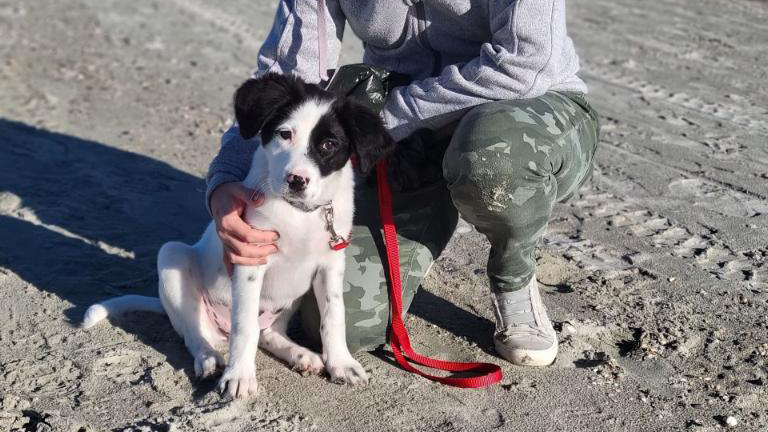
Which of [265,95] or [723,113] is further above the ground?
[265,95]

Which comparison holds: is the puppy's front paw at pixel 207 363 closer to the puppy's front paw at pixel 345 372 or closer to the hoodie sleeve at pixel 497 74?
Answer: the puppy's front paw at pixel 345 372

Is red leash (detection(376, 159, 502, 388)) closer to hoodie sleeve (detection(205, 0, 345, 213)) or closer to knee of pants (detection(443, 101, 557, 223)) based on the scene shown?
knee of pants (detection(443, 101, 557, 223))

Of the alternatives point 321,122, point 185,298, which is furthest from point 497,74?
point 185,298

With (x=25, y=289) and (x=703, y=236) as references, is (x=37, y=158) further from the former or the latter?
(x=703, y=236)

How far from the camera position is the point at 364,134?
2742 millimetres

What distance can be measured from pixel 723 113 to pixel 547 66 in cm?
292

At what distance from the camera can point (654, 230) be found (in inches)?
164

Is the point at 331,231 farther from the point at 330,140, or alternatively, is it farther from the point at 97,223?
the point at 97,223

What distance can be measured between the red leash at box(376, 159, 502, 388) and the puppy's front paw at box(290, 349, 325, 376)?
0.28m

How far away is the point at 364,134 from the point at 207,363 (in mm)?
951

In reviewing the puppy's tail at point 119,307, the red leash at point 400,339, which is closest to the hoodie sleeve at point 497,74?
the red leash at point 400,339

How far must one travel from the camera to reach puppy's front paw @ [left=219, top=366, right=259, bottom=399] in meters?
2.84

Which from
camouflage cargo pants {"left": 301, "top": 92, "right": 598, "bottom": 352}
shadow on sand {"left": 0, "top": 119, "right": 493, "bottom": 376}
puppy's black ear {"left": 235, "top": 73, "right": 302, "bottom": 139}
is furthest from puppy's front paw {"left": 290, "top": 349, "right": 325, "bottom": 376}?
puppy's black ear {"left": 235, "top": 73, "right": 302, "bottom": 139}

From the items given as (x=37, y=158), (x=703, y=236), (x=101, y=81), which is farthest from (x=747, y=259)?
(x=101, y=81)
